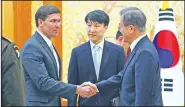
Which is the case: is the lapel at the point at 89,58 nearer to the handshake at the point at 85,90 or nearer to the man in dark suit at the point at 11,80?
the handshake at the point at 85,90

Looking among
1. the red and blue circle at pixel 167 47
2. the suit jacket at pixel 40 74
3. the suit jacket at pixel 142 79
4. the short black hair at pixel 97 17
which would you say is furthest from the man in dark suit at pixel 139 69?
the red and blue circle at pixel 167 47

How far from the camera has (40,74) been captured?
11.2 feet

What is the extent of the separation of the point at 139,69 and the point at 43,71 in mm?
825

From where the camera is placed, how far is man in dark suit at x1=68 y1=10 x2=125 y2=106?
3637 mm

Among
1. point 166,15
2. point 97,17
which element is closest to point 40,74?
point 97,17

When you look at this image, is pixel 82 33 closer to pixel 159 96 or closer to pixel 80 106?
pixel 80 106

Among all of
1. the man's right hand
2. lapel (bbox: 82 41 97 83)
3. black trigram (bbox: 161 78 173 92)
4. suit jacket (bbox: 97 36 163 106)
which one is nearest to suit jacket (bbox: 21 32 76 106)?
the man's right hand

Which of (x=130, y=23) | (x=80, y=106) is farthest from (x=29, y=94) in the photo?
(x=130, y=23)

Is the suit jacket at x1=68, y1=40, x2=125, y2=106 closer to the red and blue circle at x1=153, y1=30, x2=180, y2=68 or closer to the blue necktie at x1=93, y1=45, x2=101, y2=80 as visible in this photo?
the blue necktie at x1=93, y1=45, x2=101, y2=80

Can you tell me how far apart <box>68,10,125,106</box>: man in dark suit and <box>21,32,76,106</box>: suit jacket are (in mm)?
207

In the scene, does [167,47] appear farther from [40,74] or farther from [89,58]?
[40,74]

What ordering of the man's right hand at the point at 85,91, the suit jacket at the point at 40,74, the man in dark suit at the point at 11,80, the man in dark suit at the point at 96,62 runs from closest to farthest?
the man in dark suit at the point at 11,80 < the suit jacket at the point at 40,74 < the man's right hand at the point at 85,91 < the man in dark suit at the point at 96,62

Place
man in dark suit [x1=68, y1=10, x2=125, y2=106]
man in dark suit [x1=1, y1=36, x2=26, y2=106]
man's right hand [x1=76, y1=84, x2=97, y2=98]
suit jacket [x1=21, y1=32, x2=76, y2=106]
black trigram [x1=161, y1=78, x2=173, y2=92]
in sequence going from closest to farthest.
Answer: man in dark suit [x1=1, y1=36, x2=26, y2=106] → suit jacket [x1=21, y1=32, x2=76, y2=106] → man's right hand [x1=76, y1=84, x2=97, y2=98] → man in dark suit [x1=68, y1=10, x2=125, y2=106] → black trigram [x1=161, y1=78, x2=173, y2=92]

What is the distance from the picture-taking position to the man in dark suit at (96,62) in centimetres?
364
